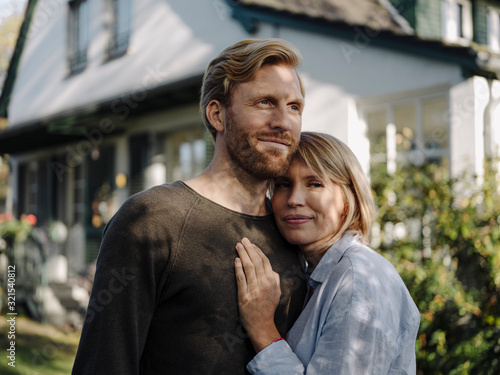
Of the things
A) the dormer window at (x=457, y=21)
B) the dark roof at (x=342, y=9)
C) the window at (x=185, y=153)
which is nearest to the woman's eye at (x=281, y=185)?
the dark roof at (x=342, y=9)

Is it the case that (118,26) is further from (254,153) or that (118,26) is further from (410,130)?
(254,153)

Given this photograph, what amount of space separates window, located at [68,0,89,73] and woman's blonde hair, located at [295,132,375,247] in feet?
36.6

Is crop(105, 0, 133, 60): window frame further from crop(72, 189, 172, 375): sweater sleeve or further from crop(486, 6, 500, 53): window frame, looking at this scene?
crop(72, 189, 172, 375): sweater sleeve

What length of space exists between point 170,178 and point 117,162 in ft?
5.26

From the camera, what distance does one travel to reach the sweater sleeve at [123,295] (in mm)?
1739

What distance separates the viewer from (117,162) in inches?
437

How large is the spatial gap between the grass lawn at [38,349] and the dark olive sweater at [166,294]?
20.4 ft

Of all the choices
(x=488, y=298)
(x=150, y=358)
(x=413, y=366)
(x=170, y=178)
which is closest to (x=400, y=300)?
(x=413, y=366)

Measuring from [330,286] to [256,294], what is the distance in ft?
0.87

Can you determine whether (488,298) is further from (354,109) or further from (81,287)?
(81,287)

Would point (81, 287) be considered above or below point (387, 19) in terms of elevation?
below

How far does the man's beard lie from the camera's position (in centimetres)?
210

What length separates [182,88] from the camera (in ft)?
27.5

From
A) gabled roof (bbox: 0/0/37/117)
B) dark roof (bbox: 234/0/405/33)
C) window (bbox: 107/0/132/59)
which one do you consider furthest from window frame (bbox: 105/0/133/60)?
dark roof (bbox: 234/0/405/33)
